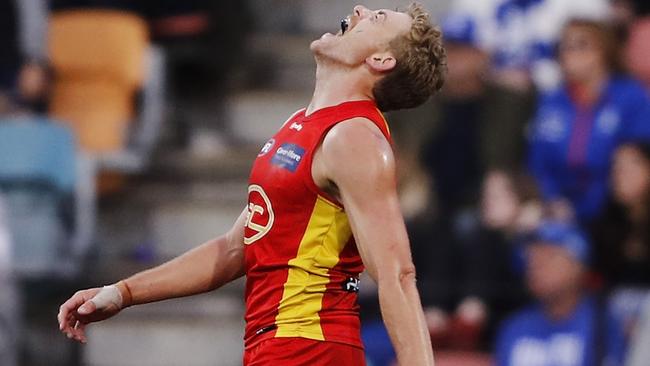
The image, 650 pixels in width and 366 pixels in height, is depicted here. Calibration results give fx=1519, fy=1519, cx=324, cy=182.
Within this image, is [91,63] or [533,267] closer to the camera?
[533,267]

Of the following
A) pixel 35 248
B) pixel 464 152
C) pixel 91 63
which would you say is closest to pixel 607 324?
pixel 464 152

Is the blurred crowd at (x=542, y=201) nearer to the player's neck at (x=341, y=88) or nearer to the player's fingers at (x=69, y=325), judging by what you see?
the player's neck at (x=341, y=88)

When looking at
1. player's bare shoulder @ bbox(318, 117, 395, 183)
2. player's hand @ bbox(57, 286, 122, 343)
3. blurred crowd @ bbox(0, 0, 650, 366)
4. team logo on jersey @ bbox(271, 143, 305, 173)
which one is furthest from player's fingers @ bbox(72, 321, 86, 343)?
blurred crowd @ bbox(0, 0, 650, 366)

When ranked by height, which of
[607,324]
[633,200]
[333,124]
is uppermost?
[333,124]

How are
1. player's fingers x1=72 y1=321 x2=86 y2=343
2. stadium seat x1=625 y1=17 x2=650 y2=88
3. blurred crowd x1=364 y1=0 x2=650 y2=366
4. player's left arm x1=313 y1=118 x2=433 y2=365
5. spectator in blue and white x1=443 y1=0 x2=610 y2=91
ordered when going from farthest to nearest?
spectator in blue and white x1=443 y1=0 x2=610 y2=91 < stadium seat x1=625 y1=17 x2=650 y2=88 < blurred crowd x1=364 y1=0 x2=650 y2=366 < player's fingers x1=72 y1=321 x2=86 y2=343 < player's left arm x1=313 y1=118 x2=433 y2=365

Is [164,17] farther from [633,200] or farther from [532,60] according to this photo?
[633,200]

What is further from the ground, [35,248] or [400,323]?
[400,323]

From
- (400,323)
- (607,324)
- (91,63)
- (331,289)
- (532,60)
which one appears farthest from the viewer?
(91,63)

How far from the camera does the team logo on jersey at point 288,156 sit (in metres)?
3.84

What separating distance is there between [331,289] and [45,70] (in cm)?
506

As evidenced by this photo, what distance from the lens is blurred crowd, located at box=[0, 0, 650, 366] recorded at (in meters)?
6.98

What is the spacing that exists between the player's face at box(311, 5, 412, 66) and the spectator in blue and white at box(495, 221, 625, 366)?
3.13m

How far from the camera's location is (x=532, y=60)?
8.12 metres

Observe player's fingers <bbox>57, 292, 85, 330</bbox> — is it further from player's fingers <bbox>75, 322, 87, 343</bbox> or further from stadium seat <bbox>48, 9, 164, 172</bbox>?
stadium seat <bbox>48, 9, 164, 172</bbox>
